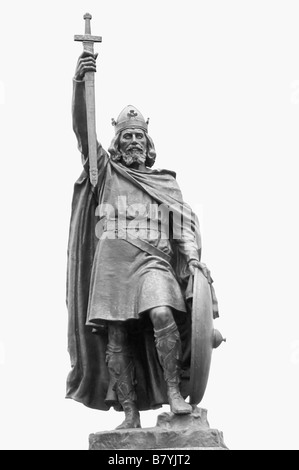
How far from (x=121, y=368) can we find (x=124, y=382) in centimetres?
17

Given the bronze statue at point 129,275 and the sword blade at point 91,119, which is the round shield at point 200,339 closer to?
the bronze statue at point 129,275

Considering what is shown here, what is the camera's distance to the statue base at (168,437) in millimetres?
15234

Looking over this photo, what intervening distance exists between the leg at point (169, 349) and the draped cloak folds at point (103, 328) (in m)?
0.33

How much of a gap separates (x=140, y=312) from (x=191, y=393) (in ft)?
3.43

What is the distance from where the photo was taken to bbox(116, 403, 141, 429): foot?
15.9 meters

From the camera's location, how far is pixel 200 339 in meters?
15.4

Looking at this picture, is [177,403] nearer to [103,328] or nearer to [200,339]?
[200,339]

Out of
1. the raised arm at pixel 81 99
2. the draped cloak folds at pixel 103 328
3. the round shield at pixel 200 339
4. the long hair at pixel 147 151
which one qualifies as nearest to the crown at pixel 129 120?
the long hair at pixel 147 151

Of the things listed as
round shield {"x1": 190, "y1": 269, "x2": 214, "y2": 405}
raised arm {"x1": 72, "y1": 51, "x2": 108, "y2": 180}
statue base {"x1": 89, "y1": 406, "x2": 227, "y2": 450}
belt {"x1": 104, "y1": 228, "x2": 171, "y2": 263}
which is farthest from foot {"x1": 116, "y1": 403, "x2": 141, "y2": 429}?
raised arm {"x1": 72, "y1": 51, "x2": 108, "y2": 180}

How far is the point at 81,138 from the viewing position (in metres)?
16.4

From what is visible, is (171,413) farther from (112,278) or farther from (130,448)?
(112,278)

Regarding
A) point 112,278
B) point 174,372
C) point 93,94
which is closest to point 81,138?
point 93,94
